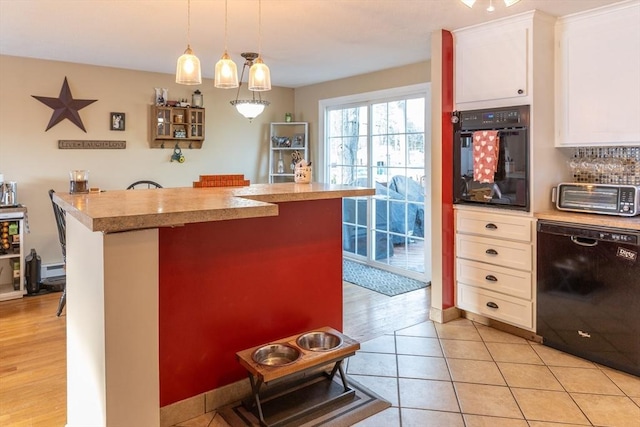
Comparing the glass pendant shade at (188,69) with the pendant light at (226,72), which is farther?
the pendant light at (226,72)

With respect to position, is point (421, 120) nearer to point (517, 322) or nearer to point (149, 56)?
point (517, 322)

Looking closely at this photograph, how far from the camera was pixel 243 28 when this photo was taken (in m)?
3.41

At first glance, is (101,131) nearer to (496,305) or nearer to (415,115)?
(415,115)

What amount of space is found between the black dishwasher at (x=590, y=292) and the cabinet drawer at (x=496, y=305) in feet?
0.31

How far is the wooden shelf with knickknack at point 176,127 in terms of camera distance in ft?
16.6

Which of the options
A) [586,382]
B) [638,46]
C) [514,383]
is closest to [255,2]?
[638,46]

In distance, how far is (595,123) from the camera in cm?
301

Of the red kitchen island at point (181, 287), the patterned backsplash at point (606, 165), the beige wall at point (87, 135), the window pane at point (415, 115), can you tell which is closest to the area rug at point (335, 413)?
the red kitchen island at point (181, 287)

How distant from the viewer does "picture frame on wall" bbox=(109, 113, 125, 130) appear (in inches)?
192

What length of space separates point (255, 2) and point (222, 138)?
2.95 meters

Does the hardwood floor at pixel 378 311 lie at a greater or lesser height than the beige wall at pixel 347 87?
lesser

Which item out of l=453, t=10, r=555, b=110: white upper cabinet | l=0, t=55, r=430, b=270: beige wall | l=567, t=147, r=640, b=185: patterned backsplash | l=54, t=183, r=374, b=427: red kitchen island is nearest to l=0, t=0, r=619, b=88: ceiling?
l=453, t=10, r=555, b=110: white upper cabinet

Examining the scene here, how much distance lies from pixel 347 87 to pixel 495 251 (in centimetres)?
301

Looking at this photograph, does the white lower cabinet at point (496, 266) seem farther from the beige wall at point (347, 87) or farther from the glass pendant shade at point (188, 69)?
the glass pendant shade at point (188, 69)
